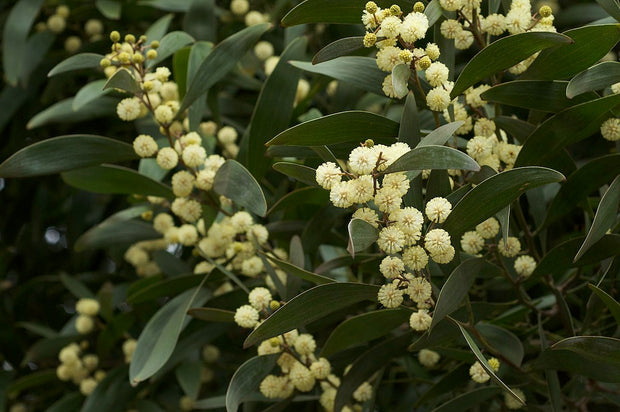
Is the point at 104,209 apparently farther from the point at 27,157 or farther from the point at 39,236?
the point at 27,157

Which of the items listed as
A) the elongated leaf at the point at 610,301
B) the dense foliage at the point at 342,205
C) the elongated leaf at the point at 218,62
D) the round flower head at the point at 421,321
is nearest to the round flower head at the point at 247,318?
the dense foliage at the point at 342,205

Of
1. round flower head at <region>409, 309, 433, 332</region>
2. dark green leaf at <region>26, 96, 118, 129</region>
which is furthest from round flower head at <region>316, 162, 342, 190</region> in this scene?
dark green leaf at <region>26, 96, 118, 129</region>

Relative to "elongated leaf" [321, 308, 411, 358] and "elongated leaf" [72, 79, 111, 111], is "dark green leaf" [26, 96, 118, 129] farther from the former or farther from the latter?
"elongated leaf" [321, 308, 411, 358]

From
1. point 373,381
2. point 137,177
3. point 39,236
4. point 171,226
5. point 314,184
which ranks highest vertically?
point 314,184

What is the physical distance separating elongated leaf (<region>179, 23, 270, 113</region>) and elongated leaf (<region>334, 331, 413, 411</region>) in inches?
18.0

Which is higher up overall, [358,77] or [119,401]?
[358,77]

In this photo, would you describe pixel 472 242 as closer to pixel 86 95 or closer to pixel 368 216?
pixel 368 216

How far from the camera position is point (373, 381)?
1246 millimetres

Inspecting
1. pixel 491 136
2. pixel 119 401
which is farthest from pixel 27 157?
Answer: pixel 491 136

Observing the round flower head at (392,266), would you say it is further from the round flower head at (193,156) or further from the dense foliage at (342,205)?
the round flower head at (193,156)

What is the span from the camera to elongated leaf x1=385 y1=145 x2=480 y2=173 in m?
0.74

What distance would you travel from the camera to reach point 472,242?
3.19 feet

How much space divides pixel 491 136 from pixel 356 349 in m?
0.40

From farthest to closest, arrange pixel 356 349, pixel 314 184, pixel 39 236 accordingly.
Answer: pixel 39 236, pixel 356 349, pixel 314 184
